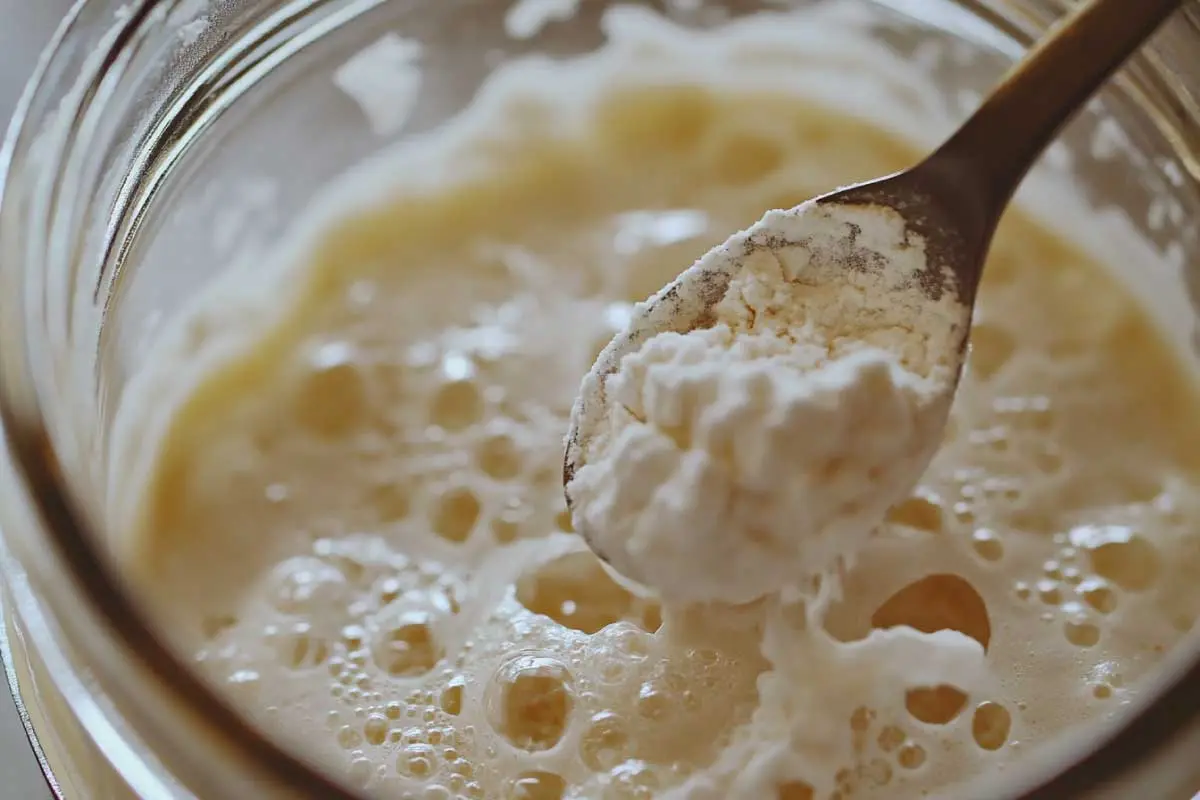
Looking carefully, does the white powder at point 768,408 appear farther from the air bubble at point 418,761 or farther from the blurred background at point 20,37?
the blurred background at point 20,37

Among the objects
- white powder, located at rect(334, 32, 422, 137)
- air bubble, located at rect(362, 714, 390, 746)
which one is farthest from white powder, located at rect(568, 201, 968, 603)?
white powder, located at rect(334, 32, 422, 137)

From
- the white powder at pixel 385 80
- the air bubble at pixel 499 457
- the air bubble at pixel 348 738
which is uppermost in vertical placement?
the white powder at pixel 385 80

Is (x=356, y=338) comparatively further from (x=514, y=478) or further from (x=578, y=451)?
(x=578, y=451)

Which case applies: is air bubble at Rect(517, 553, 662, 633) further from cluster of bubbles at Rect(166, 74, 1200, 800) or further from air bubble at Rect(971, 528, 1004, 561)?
air bubble at Rect(971, 528, 1004, 561)

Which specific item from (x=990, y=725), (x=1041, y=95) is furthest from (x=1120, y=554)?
(x=1041, y=95)

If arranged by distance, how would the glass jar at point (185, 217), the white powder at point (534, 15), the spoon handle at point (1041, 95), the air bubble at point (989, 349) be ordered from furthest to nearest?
1. the white powder at point (534, 15)
2. the air bubble at point (989, 349)
3. the spoon handle at point (1041, 95)
4. the glass jar at point (185, 217)

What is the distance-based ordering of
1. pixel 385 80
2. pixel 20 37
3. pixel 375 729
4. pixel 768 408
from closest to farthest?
pixel 768 408, pixel 375 729, pixel 385 80, pixel 20 37

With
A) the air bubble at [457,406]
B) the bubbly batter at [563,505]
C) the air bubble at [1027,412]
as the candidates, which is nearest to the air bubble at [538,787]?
the bubbly batter at [563,505]

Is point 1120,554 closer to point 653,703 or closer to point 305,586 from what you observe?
point 653,703
